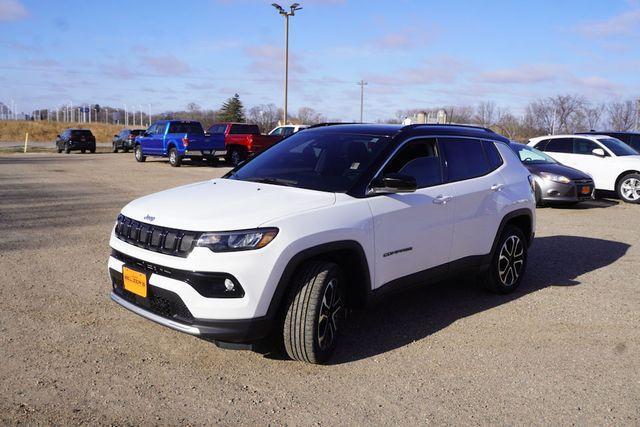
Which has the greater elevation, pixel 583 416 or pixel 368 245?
pixel 368 245

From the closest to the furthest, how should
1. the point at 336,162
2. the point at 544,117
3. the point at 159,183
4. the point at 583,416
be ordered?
the point at 583,416, the point at 336,162, the point at 159,183, the point at 544,117

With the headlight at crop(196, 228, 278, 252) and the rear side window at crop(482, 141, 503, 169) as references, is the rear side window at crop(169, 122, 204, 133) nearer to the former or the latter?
the rear side window at crop(482, 141, 503, 169)

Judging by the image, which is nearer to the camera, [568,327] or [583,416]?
[583,416]

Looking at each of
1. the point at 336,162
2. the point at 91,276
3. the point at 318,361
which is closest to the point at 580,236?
the point at 336,162

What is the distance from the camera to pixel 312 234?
382cm

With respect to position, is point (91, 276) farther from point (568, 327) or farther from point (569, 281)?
point (569, 281)

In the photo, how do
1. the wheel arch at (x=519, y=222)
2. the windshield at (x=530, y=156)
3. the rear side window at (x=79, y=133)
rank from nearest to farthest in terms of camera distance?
the wheel arch at (x=519, y=222) → the windshield at (x=530, y=156) → the rear side window at (x=79, y=133)

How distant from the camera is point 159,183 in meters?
17.0

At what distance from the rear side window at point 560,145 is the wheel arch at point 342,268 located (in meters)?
12.4

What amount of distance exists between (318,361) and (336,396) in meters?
0.42

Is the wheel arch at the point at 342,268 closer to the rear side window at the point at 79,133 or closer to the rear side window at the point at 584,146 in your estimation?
the rear side window at the point at 584,146

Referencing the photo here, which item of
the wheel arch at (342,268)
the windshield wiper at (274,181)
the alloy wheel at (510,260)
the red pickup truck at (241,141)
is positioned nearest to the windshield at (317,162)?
the windshield wiper at (274,181)

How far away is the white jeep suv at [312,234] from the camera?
3643 mm

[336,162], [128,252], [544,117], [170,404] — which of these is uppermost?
[544,117]
